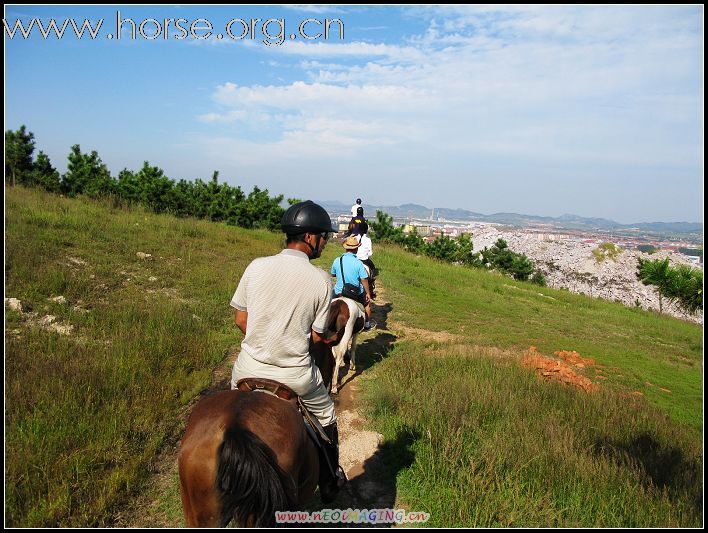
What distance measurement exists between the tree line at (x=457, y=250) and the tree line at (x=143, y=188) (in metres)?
7.72

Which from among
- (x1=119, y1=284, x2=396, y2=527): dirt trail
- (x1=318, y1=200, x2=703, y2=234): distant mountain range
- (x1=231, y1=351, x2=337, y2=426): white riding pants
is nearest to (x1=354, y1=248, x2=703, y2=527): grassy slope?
(x1=119, y1=284, x2=396, y2=527): dirt trail

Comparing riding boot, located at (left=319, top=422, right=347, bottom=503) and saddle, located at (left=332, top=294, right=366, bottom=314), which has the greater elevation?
saddle, located at (left=332, top=294, right=366, bottom=314)

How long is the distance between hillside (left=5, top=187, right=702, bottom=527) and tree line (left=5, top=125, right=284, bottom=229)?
11.5 m

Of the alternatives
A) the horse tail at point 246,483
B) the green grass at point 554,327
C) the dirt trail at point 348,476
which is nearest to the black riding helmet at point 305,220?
the horse tail at point 246,483

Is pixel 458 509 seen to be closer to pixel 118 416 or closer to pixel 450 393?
pixel 450 393

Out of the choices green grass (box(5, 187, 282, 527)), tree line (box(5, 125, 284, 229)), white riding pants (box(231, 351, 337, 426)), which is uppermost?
tree line (box(5, 125, 284, 229))

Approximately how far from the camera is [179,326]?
7102 mm

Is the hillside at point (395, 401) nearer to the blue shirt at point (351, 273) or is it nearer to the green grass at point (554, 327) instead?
the green grass at point (554, 327)

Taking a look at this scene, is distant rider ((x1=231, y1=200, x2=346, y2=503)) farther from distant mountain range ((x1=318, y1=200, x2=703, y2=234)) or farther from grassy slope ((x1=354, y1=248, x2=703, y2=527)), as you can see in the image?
distant mountain range ((x1=318, y1=200, x2=703, y2=234))

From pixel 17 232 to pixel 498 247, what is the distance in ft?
88.7

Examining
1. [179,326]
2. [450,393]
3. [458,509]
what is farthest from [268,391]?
[179,326]

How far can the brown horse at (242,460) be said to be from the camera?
204 centimetres

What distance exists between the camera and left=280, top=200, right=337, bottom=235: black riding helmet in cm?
288

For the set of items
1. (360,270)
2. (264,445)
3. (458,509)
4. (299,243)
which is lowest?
(458,509)
